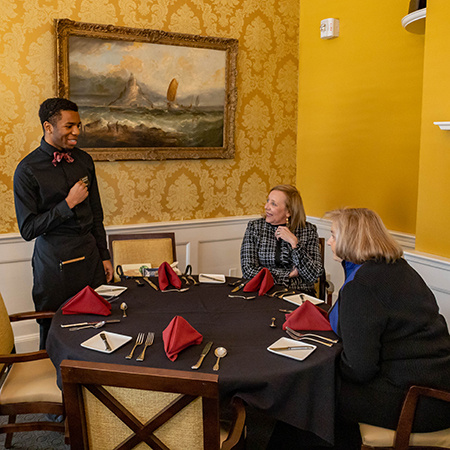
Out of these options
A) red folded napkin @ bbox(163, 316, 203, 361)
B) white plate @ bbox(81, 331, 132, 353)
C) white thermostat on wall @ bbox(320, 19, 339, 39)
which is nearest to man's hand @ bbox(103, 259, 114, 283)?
white plate @ bbox(81, 331, 132, 353)

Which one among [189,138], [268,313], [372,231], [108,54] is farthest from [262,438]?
[108,54]

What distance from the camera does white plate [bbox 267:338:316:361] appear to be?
1983mm

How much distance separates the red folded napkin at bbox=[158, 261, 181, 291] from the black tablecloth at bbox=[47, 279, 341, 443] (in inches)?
9.8

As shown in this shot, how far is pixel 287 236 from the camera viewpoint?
3150 millimetres

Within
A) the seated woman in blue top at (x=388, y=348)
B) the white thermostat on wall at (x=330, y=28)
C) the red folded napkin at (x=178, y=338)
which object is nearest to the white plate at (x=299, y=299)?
the seated woman in blue top at (x=388, y=348)

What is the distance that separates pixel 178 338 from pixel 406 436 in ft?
3.10

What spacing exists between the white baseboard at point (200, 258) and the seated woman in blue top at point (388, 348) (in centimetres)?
115

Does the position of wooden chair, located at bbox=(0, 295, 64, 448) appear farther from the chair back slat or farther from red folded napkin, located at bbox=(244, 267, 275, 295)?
red folded napkin, located at bbox=(244, 267, 275, 295)

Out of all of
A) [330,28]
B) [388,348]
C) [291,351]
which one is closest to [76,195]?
[291,351]

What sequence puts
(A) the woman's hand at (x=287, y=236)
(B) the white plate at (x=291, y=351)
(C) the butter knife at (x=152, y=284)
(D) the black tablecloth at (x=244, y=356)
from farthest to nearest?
(A) the woman's hand at (x=287, y=236), (C) the butter knife at (x=152, y=284), (B) the white plate at (x=291, y=351), (D) the black tablecloth at (x=244, y=356)

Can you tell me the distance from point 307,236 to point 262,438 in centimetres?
125

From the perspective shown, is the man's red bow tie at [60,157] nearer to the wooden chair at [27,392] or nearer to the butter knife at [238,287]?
the wooden chair at [27,392]

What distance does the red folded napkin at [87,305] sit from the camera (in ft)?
7.98

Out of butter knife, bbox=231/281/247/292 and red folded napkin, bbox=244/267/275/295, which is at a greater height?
red folded napkin, bbox=244/267/275/295
